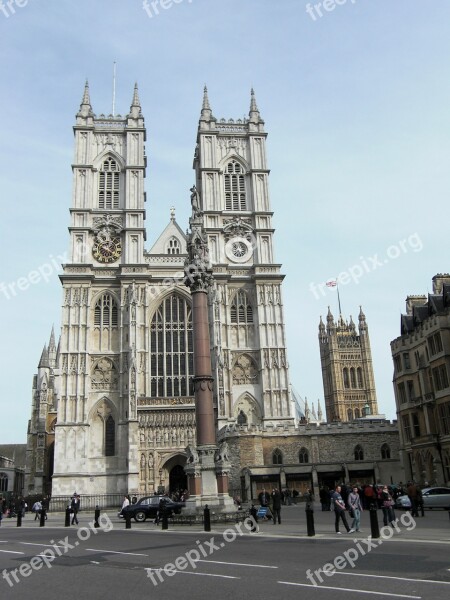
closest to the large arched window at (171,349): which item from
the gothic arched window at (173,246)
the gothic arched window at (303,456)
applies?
the gothic arched window at (173,246)

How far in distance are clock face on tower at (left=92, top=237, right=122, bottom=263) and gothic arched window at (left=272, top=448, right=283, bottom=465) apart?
76.0ft

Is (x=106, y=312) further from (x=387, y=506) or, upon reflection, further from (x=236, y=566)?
(x=236, y=566)

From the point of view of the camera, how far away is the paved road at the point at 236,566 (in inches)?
355

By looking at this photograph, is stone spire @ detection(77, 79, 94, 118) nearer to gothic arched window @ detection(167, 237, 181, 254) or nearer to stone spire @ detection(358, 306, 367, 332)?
gothic arched window @ detection(167, 237, 181, 254)

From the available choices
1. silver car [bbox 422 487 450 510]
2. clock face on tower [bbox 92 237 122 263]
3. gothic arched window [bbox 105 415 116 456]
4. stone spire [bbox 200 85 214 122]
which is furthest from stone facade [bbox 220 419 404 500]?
stone spire [bbox 200 85 214 122]

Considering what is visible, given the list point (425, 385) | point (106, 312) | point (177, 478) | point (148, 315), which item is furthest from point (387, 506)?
point (106, 312)

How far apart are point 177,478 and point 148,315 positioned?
45.9ft

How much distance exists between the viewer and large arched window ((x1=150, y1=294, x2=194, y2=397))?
5053 cm

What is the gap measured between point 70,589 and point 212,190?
49.4 meters

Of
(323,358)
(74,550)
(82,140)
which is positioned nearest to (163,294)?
(82,140)

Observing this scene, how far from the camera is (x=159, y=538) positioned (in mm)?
18125

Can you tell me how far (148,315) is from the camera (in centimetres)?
5188

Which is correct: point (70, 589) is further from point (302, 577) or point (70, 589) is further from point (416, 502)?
point (416, 502)

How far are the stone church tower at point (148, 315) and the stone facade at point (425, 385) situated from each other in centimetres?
1192
